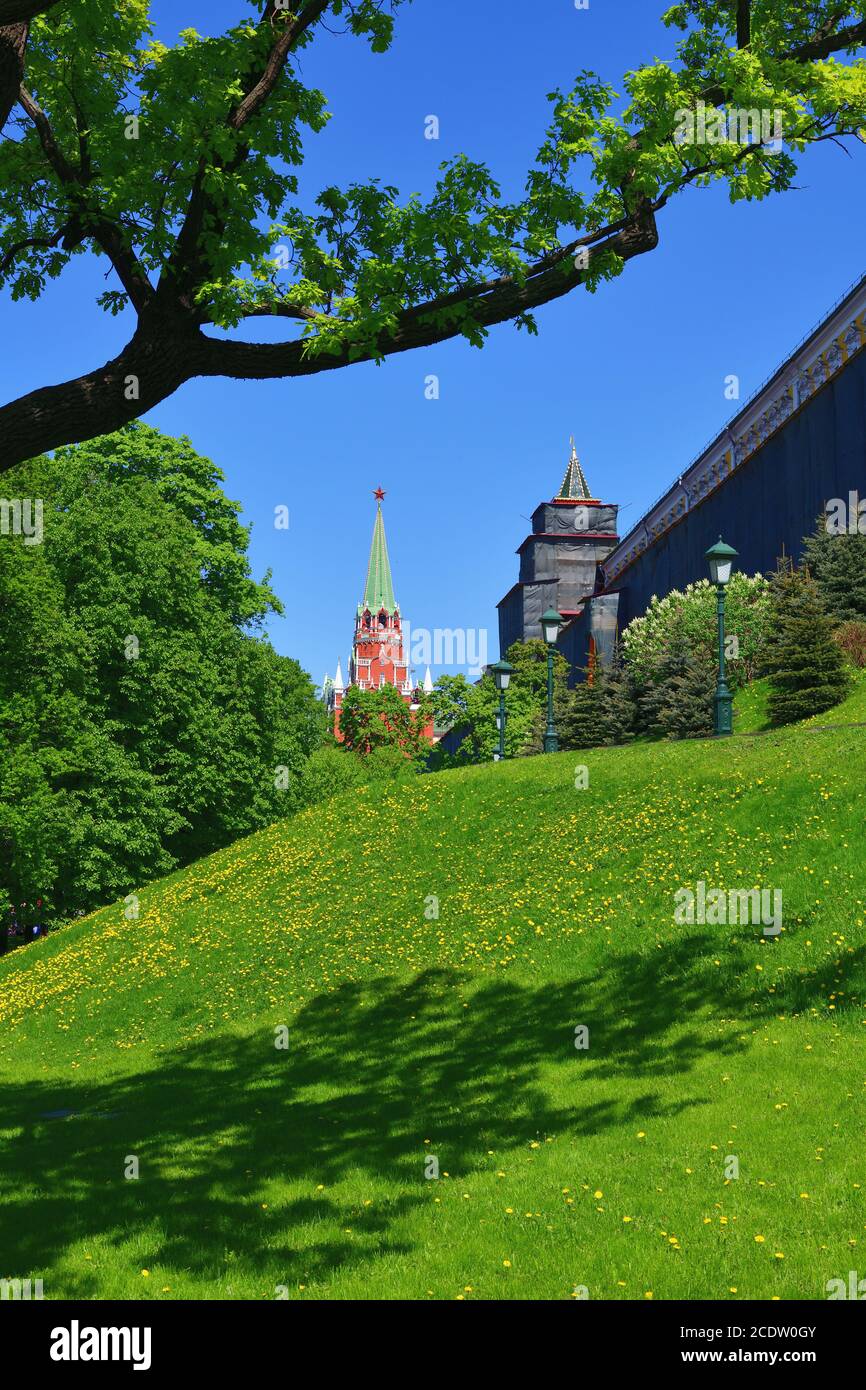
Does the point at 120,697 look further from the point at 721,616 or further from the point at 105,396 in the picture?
the point at 105,396

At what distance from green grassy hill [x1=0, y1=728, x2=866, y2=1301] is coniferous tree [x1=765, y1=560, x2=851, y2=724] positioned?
3.05 metres

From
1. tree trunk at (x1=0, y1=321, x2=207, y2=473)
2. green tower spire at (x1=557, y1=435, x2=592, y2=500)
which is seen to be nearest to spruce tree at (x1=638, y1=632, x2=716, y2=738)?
tree trunk at (x1=0, y1=321, x2=207, y2=473)

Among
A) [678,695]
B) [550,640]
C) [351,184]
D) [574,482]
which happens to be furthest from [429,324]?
[574,482]

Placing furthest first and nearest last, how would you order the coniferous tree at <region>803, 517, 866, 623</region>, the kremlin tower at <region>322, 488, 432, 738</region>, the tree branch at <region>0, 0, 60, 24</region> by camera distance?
the kremlin tower at <region>322, 488, 432, 738</region> < the coniferous tree at <region>803, 517, 866, 623</region> < the tree branch at <region>0, 0, 60, 24</region>

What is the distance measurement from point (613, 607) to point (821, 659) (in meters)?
28.9

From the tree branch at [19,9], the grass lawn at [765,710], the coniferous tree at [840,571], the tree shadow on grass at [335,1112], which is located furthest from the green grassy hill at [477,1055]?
the coniferous tree at [840,571]

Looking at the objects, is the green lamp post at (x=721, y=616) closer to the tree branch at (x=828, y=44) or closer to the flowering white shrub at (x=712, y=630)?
the flowering white shrub at (x=712, y=630)

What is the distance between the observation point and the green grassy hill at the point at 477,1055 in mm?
8125

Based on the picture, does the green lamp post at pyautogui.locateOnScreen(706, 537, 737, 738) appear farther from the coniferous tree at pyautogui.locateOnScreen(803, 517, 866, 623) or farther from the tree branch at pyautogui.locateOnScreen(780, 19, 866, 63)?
the tree branch at pyautogui.locateOnScreen(780, 19, 866, 63)

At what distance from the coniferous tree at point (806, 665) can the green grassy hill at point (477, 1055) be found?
3.05 metres

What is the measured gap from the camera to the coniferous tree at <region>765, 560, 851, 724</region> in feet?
91.6

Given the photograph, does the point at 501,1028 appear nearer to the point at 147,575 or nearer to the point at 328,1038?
the point at 328,1038
